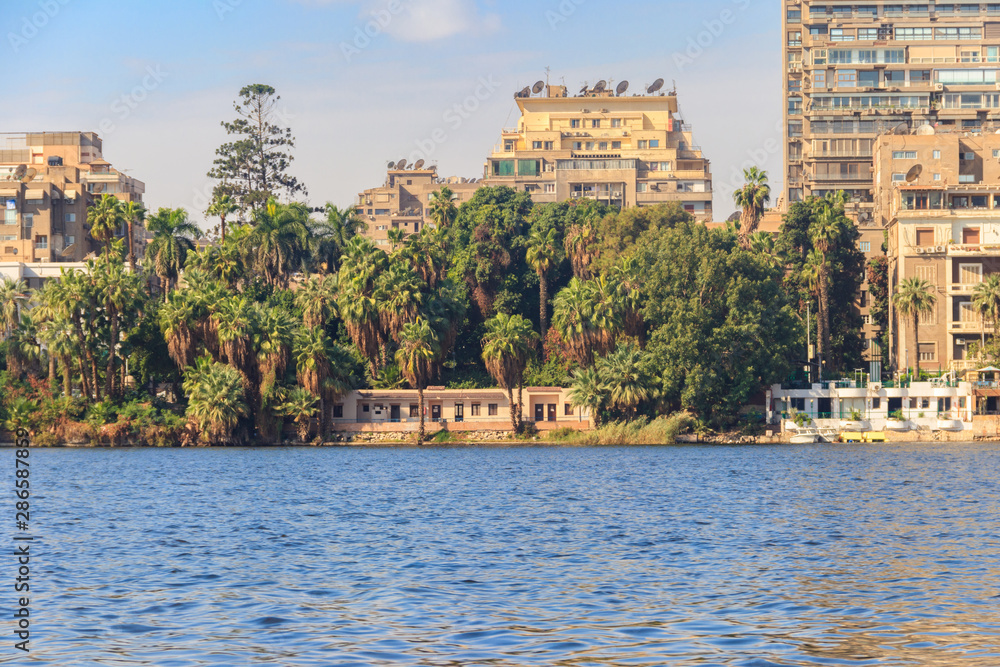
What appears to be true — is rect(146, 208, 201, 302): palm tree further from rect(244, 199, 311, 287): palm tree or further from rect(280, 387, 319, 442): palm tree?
rect(280, 387, 319, 442): palm tree

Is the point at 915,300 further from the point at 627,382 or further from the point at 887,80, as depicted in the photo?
the point at 887,80

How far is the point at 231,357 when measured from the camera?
8981cm

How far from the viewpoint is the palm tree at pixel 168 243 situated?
105500 millimetres

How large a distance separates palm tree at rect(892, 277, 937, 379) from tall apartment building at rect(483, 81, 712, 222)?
5121 cm

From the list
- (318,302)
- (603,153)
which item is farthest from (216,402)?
(603,153)

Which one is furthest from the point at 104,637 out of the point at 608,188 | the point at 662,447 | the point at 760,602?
the point at 608,188

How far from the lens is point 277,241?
106 metres

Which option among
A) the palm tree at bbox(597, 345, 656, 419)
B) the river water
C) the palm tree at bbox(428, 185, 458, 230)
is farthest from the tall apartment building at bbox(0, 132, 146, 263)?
the river water

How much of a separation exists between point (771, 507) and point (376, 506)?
45.2ft

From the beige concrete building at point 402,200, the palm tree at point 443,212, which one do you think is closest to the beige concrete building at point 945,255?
the palm tree at point 443,212

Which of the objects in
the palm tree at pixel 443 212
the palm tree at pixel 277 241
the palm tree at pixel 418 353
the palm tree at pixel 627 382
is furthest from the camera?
the palm tree at pixel 443 212

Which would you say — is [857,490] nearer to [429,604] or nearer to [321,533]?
[321,533]

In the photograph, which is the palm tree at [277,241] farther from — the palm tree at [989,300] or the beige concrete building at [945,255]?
the palm tree at [989,300]

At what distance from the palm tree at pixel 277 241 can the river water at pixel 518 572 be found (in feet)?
170
